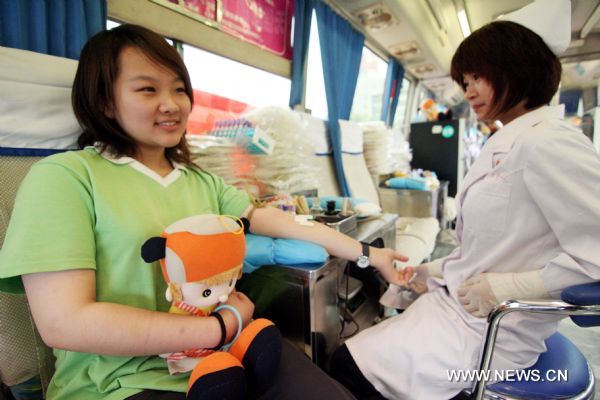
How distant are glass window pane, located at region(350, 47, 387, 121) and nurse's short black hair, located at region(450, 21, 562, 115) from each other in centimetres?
253

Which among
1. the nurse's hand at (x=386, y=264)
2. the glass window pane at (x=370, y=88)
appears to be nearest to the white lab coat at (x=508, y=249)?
the nurse's hand at (x=386, y=264)

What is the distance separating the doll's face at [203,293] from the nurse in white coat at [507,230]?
0.51 metres

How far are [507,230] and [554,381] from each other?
1.38 feet

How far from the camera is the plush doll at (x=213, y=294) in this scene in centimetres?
52

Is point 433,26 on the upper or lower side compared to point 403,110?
upper

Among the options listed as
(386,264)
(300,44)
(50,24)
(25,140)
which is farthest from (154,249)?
(300,44)

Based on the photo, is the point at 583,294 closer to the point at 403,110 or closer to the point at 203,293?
the point at 203,293

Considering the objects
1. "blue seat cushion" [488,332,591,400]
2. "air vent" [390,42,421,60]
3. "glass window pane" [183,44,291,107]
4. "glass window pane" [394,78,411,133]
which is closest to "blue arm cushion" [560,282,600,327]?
"blue seat cushion" [488,332,591,400]

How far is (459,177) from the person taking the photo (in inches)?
132

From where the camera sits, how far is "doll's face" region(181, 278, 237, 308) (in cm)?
58

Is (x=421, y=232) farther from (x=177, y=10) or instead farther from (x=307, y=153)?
(x=177, y=10)

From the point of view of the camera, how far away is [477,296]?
0.77 metres

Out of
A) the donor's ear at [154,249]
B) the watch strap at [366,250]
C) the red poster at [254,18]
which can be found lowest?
the watch strap at [366,250]

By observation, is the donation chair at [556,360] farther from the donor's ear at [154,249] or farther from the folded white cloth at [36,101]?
the folded white cloth at [36,101]
